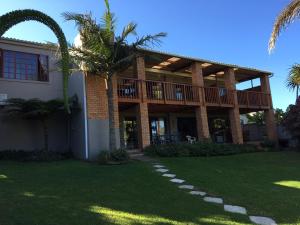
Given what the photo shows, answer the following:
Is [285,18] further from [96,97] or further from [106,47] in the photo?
[96,97]

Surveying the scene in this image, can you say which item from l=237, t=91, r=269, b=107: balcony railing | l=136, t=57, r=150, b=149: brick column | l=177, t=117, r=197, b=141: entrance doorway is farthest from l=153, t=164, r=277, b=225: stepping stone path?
l=237, t=91, r=269, b=107: balcony railing

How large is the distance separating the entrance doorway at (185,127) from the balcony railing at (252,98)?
3641mm

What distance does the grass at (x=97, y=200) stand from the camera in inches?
243

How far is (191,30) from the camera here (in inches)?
818

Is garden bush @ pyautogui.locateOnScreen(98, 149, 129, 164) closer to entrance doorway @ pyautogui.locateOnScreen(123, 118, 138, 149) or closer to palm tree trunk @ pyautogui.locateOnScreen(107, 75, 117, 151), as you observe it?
palm tree trunk @ pyautogui.locateOnScreen(107, 75, 117, 151)

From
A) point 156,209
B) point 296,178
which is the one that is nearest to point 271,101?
point 296,178

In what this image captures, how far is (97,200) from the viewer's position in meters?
7.42

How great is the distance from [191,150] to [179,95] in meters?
3.39

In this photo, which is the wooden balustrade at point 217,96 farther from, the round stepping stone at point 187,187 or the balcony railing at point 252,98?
the round stepping stone at point 187,187

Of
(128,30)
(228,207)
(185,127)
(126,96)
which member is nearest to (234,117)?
(185,127)

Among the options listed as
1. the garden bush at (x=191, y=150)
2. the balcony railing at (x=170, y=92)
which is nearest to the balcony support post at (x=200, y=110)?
the balcony railing at (x=170, y=92)

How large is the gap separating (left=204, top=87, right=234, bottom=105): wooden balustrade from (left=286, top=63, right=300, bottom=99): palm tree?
434cm

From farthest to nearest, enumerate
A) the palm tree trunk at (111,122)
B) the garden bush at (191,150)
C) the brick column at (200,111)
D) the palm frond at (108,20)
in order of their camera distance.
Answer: the brick column at (200,111) < the garden bush at (191,150) < the palm tree trunk at (111,122) < the palm frond at (108,20)

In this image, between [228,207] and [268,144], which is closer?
[228,207]
